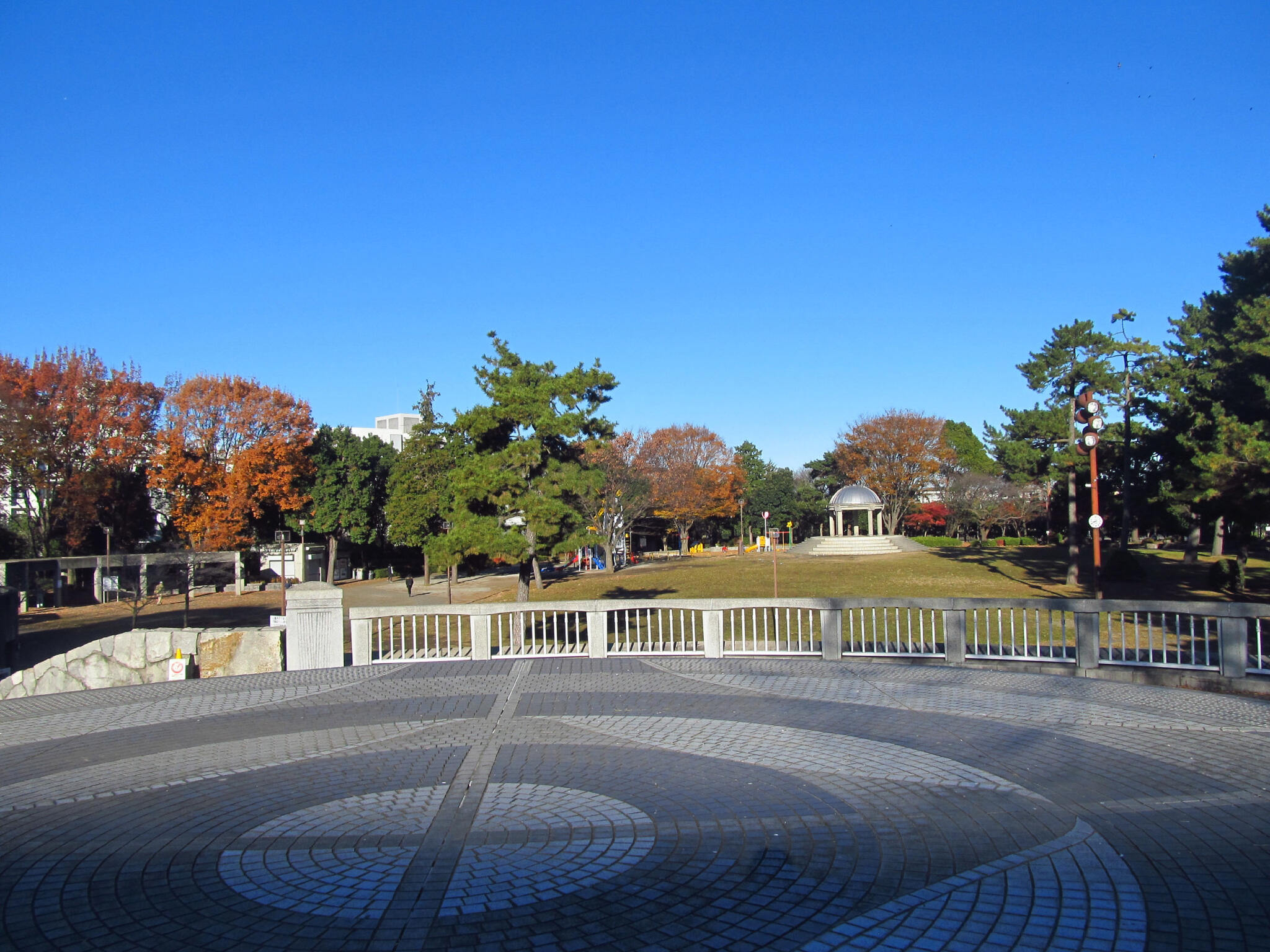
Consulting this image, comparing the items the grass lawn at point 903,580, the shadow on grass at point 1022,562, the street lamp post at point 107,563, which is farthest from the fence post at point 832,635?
the street lamp post at point 107,563

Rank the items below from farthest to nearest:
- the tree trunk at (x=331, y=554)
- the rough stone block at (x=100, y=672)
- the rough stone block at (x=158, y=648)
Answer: the tree trunk at (x=331, y=554) → the rough stone block at (x=100, y=672) → the rough stone block at (x=158, y=648)

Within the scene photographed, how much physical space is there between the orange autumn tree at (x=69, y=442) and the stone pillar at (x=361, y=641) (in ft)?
112

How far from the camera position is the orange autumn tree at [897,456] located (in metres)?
67.2

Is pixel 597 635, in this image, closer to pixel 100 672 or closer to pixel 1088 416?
pixel 100 672

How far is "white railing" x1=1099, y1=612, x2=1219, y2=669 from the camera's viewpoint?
A: 9.67 metres

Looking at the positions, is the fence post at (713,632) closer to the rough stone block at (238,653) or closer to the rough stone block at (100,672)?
the rough stone block at (238,653)

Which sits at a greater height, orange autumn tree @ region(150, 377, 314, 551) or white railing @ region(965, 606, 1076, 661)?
orange autumn tree @ region(150, 377, 314, 551)

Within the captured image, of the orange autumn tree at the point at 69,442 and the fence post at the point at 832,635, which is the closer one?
the fence post at the point at 832,635

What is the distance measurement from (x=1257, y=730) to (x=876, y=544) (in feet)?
180

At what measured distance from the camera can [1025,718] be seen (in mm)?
8344

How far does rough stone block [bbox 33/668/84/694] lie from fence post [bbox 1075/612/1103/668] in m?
13.4

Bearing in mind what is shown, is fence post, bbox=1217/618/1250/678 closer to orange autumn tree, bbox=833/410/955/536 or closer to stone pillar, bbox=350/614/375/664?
stone pillar, bbox=350/614/375/664

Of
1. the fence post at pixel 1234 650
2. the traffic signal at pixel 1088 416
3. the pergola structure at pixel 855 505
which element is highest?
the traffic signal at pixel 1088 416

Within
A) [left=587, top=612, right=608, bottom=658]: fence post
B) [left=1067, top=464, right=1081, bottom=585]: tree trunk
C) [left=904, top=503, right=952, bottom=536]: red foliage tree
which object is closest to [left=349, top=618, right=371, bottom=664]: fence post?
[left=587, top=612, right=608, bottom=658]: fence post
